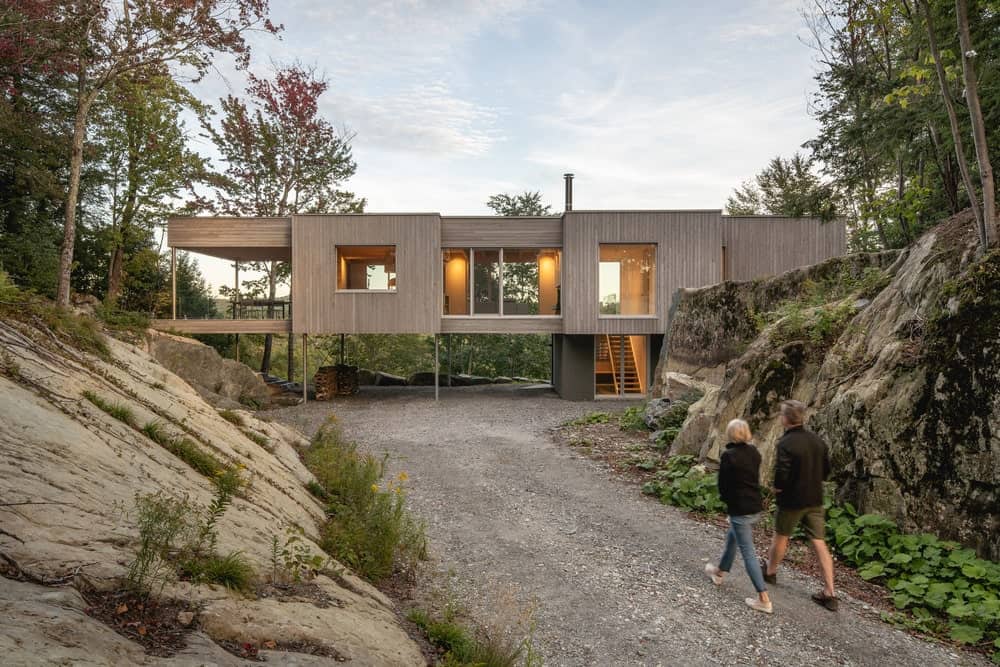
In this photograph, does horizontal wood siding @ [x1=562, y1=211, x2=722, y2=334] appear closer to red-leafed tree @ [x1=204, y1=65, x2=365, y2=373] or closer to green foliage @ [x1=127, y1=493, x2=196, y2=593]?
red-leafed tree @ [x1=204, y1=65, x2=365, y2=373]

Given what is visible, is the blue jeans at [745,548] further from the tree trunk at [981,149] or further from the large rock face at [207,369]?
the large rock face at [207,369]

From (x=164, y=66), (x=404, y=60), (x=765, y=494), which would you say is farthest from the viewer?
(x=404, y=60)

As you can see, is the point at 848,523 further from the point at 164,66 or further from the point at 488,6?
the point at 488,6

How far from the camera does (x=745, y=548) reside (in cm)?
409

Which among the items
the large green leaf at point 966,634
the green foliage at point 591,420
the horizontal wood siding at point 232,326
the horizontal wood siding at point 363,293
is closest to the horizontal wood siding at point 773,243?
the green foliage at point 591,420

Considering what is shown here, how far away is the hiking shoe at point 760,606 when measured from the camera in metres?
3.93

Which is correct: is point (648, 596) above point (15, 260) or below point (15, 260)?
below

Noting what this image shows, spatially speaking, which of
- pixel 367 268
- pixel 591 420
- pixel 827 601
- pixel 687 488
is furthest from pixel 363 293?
pixel 827 601

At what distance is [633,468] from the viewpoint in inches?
324

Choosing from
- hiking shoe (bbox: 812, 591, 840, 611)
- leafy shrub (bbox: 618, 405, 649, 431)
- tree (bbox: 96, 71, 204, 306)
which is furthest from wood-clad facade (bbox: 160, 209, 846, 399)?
hiking shoe (bbox: 812, 591, 840, 611)

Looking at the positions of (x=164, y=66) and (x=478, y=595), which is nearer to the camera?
(x=478, y=595)

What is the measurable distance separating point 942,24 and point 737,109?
1488cm

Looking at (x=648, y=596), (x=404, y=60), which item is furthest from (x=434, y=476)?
(x=404, y=60)

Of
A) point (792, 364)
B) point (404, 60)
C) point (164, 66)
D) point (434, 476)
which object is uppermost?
point (404, 60)
